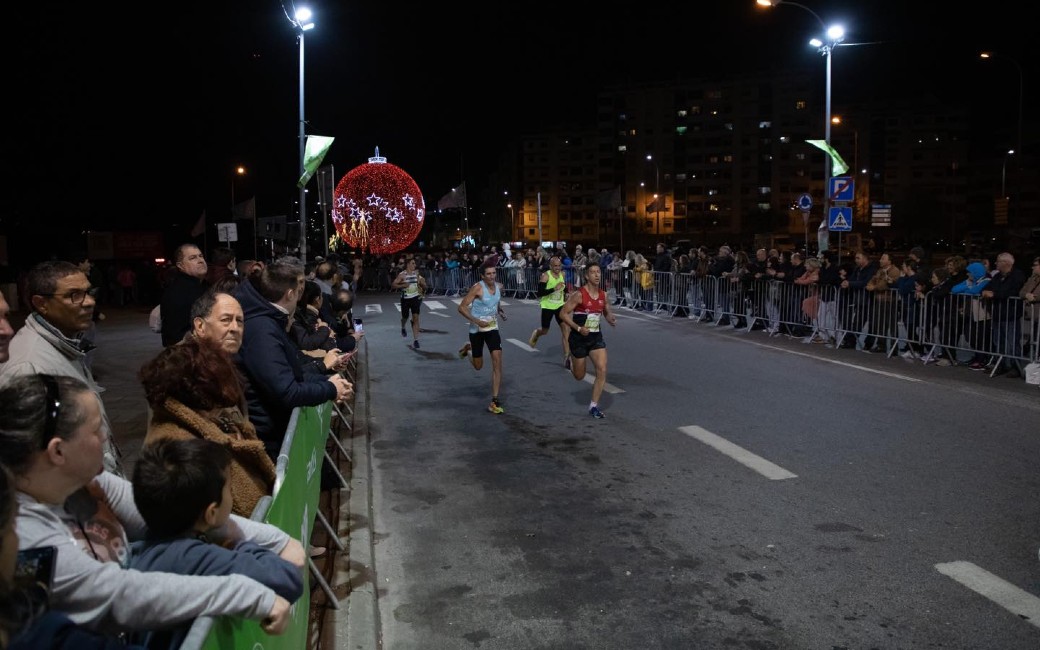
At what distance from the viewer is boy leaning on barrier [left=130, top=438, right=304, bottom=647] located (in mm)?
2385

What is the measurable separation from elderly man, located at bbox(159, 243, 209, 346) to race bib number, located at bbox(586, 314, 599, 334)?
4.64 meters

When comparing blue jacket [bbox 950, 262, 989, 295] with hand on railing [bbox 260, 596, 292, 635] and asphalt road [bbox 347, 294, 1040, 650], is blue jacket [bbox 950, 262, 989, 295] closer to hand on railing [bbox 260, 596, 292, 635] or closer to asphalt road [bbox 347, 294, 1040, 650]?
asphalt road [bbox 347, 294, 1040, 650]

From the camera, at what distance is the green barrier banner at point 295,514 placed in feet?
7.47

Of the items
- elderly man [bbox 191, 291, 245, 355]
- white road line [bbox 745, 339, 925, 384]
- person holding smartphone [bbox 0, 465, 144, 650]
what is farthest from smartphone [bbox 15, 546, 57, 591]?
white road line [bbox 745, 339, 925, 384]

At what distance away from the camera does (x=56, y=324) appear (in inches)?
159

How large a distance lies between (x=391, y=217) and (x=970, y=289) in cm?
1464

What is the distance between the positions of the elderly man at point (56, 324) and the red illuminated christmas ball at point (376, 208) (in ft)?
58.0

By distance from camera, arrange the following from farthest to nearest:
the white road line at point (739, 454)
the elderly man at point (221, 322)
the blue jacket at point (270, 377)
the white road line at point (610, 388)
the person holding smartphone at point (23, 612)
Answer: the white road line at point (610, 388)
the white road line at point (739, 454)
the blue jacket at point (270, 377)
the elderly man at point (221, 322)
the person holding smartphone at point (23, 612)

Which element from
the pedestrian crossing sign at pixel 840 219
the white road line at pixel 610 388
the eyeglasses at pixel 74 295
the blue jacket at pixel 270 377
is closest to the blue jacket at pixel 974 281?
the white road line at pixel 610 388

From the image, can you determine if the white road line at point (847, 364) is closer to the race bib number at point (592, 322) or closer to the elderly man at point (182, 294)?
the race bib number at point (592, 322)

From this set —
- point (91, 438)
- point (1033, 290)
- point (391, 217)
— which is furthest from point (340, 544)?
point (391, 217)

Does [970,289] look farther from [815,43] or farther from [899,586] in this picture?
[815,43]

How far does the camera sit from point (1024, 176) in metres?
111

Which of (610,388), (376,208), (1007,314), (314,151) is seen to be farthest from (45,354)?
(376,208)
